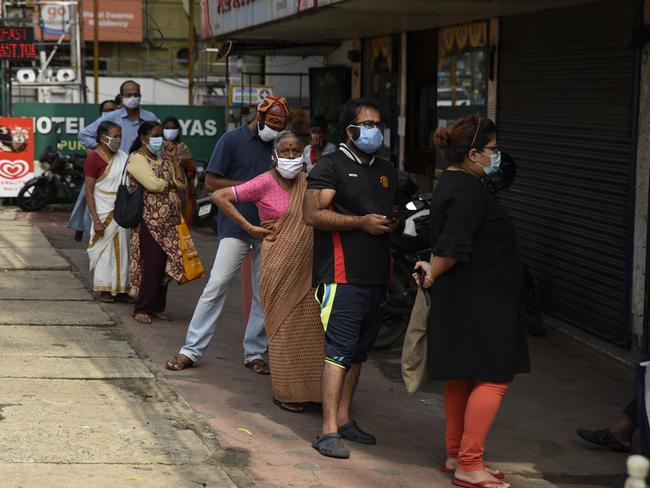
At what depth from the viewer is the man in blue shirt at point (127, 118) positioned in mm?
11320

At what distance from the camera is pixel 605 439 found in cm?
645

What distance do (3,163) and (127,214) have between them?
9.82 metres

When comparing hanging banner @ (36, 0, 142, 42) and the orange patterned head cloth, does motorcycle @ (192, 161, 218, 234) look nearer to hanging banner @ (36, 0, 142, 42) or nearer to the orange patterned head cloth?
the orange patterned head cloth

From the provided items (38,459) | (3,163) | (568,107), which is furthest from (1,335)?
(3,163)

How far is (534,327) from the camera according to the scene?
9.50 m

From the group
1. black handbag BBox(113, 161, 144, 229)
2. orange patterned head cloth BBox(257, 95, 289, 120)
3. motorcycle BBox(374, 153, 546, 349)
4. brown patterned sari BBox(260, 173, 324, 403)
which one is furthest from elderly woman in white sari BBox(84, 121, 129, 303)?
brown patterned sari BBox(260, 173, 324, 403)

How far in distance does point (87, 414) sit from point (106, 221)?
388 centimetres

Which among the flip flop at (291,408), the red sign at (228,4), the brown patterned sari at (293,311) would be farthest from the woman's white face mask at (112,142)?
the red sign at (228,4)

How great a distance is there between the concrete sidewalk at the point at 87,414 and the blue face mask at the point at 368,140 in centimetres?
171

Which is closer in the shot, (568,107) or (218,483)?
(218,483)

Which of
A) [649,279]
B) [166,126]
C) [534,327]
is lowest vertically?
[534,327]

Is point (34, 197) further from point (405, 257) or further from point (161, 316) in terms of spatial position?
point (405, 257)

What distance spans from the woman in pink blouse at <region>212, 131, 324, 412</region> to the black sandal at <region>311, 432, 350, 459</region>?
760 millimetres

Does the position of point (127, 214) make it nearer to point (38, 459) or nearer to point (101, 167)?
point (101, 167)
